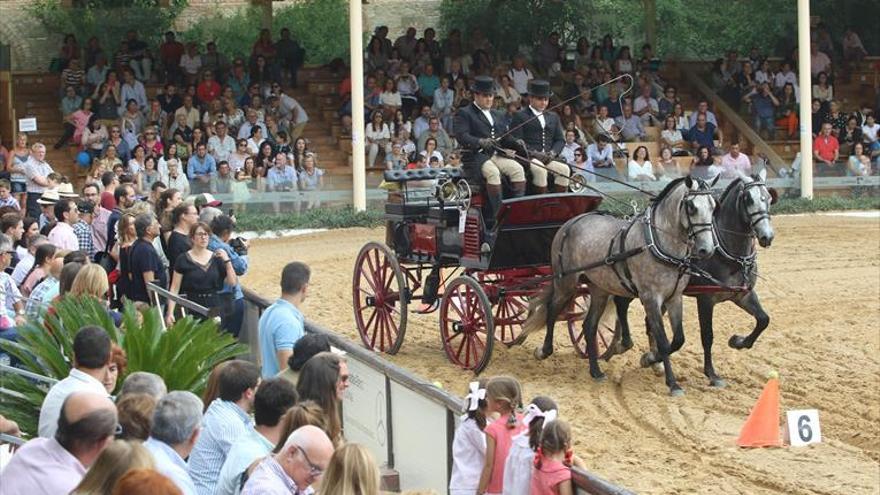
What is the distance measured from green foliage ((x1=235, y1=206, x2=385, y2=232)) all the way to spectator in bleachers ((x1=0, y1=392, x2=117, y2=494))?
57.9ft

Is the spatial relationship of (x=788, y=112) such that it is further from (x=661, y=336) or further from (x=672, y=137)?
(x=661, y=336)

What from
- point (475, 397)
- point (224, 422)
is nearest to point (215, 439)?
point (224, 422)

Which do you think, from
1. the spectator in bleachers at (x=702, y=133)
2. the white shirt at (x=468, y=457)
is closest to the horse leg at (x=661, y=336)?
the white shirt at (x=468, y=457)

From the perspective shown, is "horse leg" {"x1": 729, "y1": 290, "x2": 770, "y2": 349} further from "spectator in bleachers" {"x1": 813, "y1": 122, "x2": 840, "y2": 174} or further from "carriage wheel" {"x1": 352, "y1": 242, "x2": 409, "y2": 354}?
"spectator in bleachers" {"x1": 813, "y1": 122, "x2": 840, "y2": 174}

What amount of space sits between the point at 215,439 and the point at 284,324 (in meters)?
2.15

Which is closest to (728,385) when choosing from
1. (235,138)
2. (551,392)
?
(551,392)

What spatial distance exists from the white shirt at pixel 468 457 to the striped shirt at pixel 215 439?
1300mm

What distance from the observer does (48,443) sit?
6.31 metres

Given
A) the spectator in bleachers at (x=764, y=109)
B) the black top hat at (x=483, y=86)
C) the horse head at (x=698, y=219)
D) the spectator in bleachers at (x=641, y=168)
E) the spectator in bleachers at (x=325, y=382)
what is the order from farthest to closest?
the spectator in bleachers at (x=764, y=109)
the spectator in bleachers at (x=641, y=168)
the black top hat at (x=483, y=86)
the horse head at (x=698, y=219)
the spectator in bleachers at (x=325, y=382)

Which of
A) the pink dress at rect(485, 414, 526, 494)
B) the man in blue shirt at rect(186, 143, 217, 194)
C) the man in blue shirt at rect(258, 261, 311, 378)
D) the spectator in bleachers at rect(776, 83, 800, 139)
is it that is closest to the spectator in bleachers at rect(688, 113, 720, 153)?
the spectator in bleachers at rect(776, 83, 800, 139)

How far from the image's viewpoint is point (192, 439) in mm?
6621

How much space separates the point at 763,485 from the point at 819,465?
735mm

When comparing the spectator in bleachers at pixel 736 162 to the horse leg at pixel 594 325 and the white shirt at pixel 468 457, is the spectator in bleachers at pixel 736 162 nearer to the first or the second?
the horse leg at pixel 594 325

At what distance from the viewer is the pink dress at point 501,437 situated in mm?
8070
